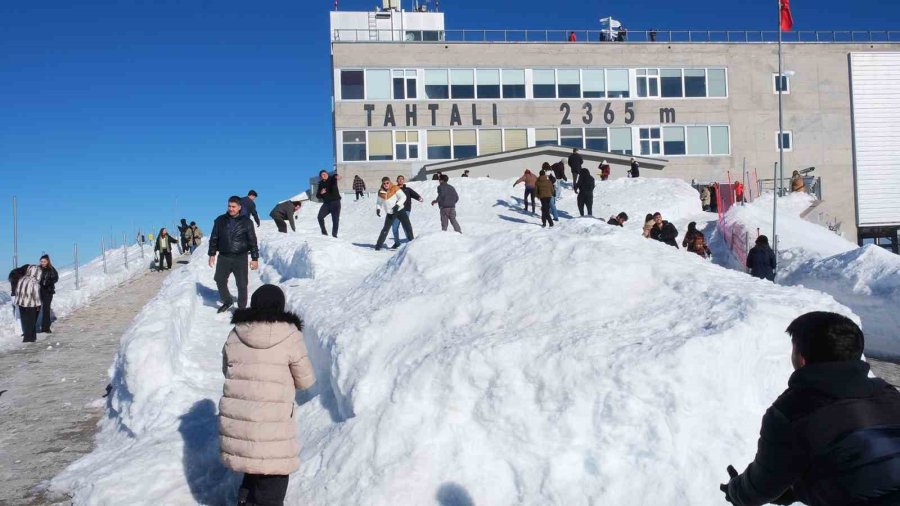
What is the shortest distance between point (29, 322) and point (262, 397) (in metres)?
10.4

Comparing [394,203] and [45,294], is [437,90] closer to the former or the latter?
[394,203]

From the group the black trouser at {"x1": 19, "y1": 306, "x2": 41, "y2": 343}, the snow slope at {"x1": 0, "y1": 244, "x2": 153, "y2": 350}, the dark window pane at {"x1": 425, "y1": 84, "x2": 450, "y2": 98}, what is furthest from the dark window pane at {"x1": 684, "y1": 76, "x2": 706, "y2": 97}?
the black trouser at {"x1": 19, "y1": 306, "x2": 41, "y2": 343}

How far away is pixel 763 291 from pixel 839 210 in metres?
37.7

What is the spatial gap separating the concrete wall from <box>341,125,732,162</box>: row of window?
1.29 ft

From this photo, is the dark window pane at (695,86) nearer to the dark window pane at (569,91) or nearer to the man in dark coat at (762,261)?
the dark window pane at (569,91)

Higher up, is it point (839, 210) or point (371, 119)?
point (371, 119)

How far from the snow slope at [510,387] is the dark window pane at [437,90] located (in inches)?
1125

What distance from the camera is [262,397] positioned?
421 cm

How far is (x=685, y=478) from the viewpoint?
423 cm

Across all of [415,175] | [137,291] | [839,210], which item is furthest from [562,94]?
[137,291]

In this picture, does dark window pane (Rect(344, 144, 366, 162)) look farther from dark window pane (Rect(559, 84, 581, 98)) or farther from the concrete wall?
dark window pane (Rect(559, 84, 581, 98))

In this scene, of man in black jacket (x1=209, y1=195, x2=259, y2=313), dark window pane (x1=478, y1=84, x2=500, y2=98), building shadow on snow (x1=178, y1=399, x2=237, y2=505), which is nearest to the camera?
building shadow on snow (x1=178, y1=399, x2=237, y2=505)

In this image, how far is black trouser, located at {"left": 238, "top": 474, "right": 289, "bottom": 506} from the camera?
4.23 meters

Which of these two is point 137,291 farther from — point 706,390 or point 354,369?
point 706,390
